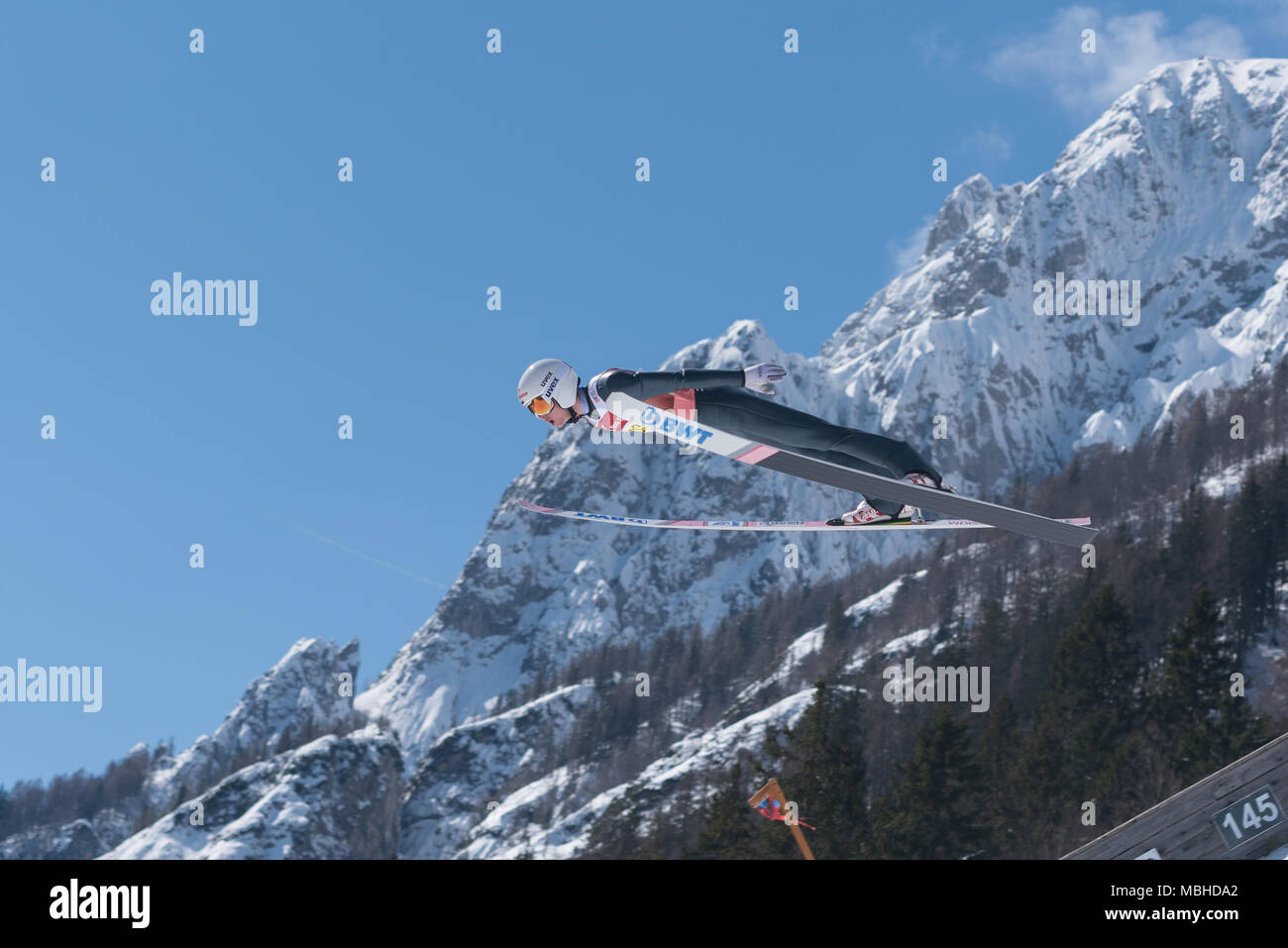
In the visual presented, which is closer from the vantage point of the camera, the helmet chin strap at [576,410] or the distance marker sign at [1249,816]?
the distance marker sign at [1249,816]

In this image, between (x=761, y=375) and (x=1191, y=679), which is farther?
(x=1191, y=679)

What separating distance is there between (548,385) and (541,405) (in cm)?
15

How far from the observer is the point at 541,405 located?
1004 centimetres

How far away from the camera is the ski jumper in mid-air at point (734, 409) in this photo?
9703 mm

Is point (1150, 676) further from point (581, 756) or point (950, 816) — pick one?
point (581, 756)

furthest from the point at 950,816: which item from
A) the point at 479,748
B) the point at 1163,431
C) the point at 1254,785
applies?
the point at 479,748

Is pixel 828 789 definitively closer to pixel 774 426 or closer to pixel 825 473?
pixel 774 426

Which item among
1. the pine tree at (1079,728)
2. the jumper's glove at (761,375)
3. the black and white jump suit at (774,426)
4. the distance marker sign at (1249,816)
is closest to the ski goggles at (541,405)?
the black and white jump suit at (774,426)

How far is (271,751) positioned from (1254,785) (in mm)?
150759

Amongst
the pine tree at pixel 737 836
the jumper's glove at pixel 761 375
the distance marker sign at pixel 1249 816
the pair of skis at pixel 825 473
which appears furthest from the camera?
the pine tree at pixel 737 836

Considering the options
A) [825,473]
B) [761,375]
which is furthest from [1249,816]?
[761,375]

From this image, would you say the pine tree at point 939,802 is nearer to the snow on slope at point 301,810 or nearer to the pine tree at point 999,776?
the pine tree at point 999,776

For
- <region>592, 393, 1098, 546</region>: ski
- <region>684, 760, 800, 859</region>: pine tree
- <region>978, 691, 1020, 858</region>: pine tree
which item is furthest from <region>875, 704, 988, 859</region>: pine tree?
<region>592, 393, 1098, 546</region>: ski

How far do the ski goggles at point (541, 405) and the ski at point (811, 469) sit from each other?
48cm
